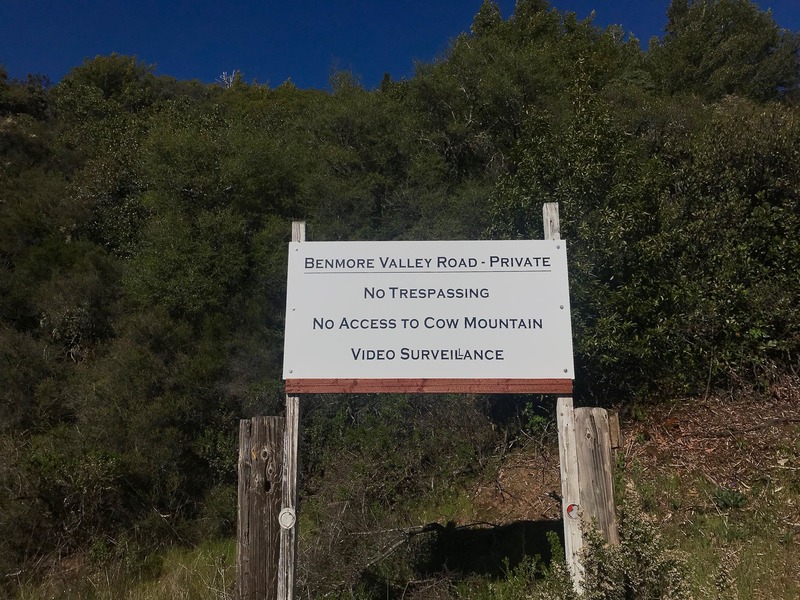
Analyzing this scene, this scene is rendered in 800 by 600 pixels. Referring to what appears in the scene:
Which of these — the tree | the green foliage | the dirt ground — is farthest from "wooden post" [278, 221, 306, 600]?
the tree

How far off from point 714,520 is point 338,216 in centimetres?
812

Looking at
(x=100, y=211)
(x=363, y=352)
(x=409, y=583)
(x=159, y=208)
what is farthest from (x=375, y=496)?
(x=100, y=211)

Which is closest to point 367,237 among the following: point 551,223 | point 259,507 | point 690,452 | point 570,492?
point 690,452

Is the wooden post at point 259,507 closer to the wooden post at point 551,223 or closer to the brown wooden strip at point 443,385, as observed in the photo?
the brown wooden strip at point 443,385

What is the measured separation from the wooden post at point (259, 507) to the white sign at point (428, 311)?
367 millimetres

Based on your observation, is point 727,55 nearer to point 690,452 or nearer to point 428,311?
point 690,452

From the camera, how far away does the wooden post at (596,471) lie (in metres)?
2.88

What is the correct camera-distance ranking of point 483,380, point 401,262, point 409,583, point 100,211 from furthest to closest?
point 100,211 < point 409,583 < point 401,262 < point 483,380

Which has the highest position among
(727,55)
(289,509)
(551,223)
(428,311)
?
(727,55)

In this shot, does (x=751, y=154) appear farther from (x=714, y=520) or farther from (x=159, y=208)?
(x=159, y=208)

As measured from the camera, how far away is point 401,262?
3.25m

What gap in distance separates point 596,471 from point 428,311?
3.88 feet

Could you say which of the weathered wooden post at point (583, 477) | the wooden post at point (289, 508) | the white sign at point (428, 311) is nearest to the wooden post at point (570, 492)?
the weathered wooden post at point (583, 477)

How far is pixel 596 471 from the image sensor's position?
2.92 m
